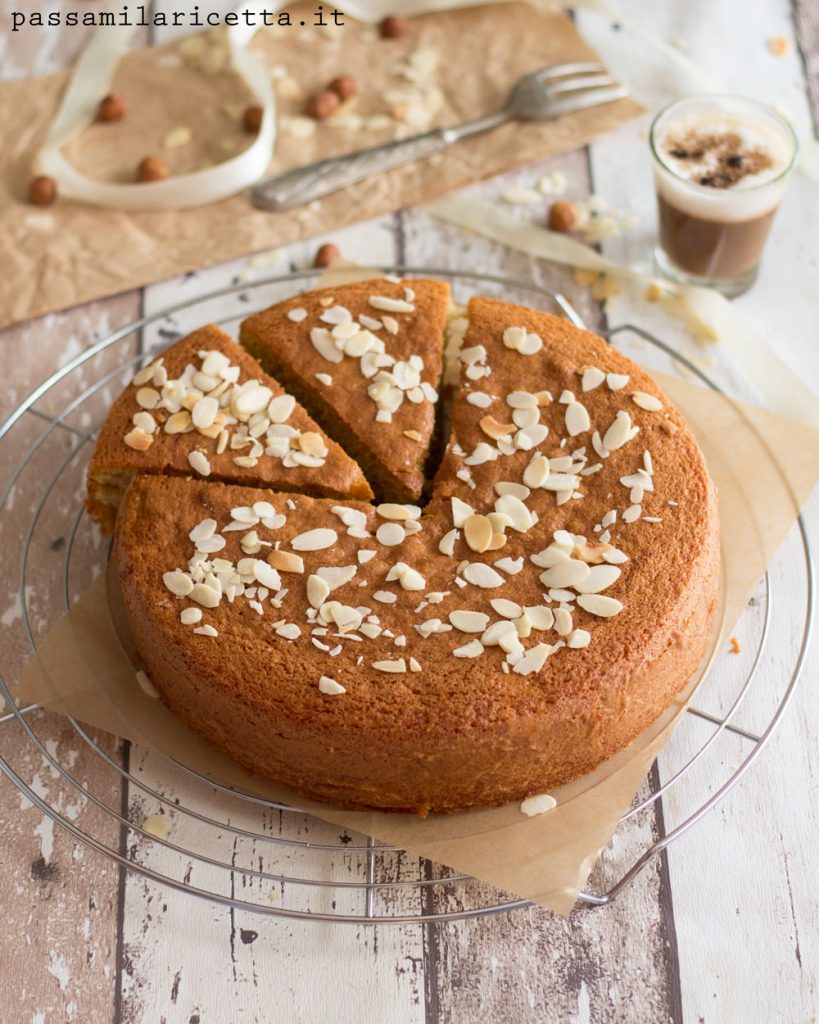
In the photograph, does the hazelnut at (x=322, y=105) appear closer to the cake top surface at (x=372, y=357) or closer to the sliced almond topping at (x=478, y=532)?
the cake top surface at (x=372, y=357)

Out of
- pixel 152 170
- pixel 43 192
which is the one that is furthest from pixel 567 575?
pixel 43 192

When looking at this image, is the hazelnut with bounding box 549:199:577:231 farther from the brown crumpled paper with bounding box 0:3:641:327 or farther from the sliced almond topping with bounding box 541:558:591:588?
the sliced almond topping with bounding box 541:558:591:588

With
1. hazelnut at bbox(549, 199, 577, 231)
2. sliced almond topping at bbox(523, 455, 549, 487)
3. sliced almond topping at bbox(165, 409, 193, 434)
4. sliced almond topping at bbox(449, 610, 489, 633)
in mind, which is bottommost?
hazelnut at bbox(549, 199, 577, 231)

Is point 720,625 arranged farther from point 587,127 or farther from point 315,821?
point 587,127

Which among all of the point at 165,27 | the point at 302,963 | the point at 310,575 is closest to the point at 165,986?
the point at 302,963

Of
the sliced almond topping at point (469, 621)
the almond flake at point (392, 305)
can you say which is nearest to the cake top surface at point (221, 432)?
the almond flake at point (392, 305)

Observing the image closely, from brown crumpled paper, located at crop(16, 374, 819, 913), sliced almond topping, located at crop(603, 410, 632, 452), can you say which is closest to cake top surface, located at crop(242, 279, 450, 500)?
sliced almond topping, located at crop(603, 410, 632, 452)
